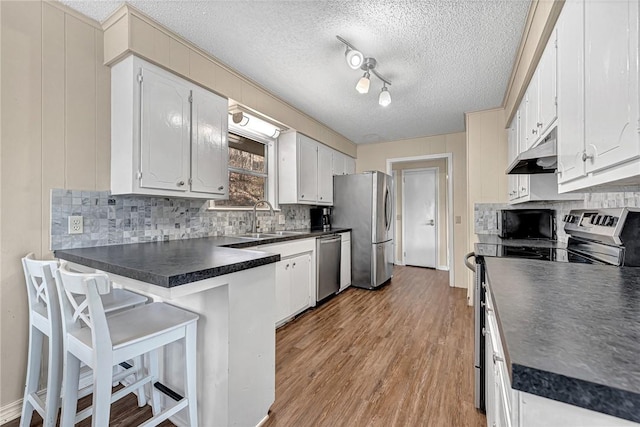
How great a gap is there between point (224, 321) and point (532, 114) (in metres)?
2.29

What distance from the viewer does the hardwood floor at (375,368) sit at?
1.50 m

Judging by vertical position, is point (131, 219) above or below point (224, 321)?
above

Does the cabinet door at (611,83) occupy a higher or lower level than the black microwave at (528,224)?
higher

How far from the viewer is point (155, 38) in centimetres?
184

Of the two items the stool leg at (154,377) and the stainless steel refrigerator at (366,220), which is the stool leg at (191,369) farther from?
the stainless steel refrigerator at (366,220)

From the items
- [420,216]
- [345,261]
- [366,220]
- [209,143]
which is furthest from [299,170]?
[420,216]

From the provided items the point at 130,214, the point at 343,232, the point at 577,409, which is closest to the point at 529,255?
the point at 577,409

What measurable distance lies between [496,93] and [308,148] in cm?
212

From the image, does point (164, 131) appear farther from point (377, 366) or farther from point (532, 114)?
point (532, 114)

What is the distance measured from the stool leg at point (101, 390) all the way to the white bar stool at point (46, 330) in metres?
0.41

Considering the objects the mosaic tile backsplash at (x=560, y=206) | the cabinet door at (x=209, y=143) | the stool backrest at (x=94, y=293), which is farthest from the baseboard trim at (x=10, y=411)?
the mosaic tile backsplash at (x=560, y=206)

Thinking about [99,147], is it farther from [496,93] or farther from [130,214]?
[496,93]

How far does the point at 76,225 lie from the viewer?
169 centimetres

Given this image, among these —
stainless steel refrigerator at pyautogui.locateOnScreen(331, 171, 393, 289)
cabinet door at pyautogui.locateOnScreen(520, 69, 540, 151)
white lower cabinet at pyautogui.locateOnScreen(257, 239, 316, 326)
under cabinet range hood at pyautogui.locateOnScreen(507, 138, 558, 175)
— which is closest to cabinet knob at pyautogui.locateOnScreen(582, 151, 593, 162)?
under cabinet range hood at pyautogui.locateOnScreen(507, 138, 558, 175)
